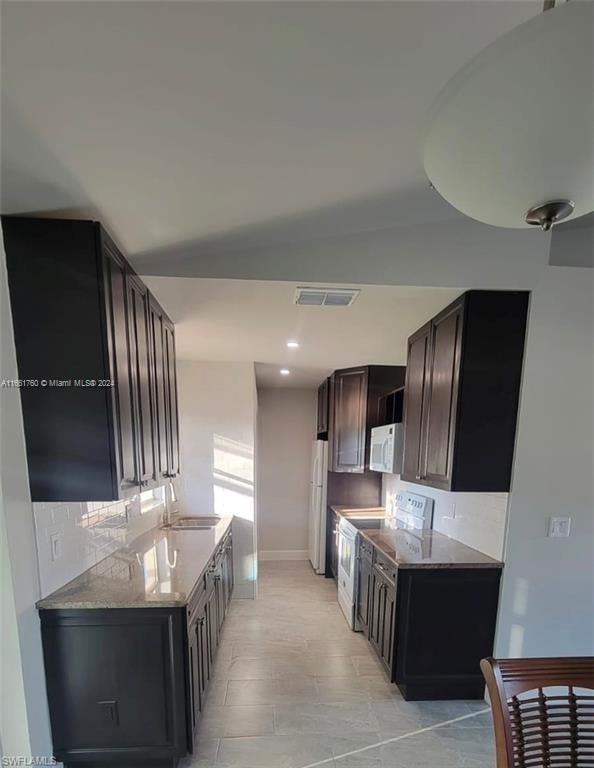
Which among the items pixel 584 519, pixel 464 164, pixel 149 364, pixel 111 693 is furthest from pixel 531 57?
pixel 111 693

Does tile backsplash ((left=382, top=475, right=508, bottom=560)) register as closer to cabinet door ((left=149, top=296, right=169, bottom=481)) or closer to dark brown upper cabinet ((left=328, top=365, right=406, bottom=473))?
dark brown upper cabinet ((left=328, top=365, right=406, bottom=473))

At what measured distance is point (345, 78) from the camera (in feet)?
3.41

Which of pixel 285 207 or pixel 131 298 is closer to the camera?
pixel 285 207

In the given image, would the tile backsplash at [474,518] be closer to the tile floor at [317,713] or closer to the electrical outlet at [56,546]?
the tile floor at [317,713]

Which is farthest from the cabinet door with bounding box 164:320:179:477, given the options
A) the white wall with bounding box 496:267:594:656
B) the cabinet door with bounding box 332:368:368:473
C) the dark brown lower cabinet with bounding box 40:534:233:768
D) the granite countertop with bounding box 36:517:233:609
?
the white wall with bounding box 496:267:594:656

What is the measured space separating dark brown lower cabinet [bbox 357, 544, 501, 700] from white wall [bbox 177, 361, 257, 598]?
187 centimetres

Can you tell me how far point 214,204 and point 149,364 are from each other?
1.02m

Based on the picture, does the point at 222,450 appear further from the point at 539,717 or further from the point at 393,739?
the point at 539,717

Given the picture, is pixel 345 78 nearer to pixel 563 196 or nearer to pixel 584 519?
pixel 563 196

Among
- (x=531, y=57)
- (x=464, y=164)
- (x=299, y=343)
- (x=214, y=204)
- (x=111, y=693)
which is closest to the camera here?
(x=531, y=57)

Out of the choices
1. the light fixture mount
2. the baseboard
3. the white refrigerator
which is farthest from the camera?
the baseboard


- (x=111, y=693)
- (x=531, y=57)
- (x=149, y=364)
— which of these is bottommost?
(x=111, y=693)

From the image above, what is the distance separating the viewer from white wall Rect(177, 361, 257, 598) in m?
3.78

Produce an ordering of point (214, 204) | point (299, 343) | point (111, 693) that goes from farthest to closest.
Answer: point (299, 343), point (111, 693), point (214, 204)
